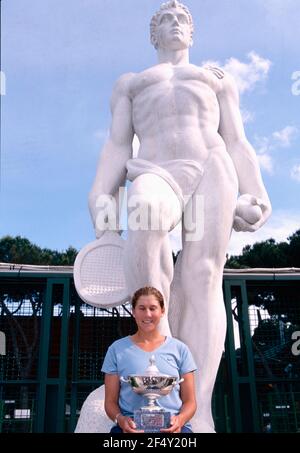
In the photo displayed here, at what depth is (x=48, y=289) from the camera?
6.75 metres

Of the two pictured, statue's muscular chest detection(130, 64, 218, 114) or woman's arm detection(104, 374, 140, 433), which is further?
statue's muscular chest detection(130, 64, 218, 114)

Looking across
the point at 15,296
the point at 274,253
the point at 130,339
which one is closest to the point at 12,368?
Result: the point at 15,296

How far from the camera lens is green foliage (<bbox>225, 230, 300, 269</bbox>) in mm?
18016

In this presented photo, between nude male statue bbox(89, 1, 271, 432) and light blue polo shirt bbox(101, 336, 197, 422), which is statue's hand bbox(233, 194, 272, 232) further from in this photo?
light blue polo shirt bbox(101, 336, 197, 422)

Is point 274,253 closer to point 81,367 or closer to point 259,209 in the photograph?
point 81,367

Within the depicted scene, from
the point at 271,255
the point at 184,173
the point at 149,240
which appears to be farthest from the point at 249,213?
the point at 271,255

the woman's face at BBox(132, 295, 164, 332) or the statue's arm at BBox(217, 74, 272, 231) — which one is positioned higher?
the statue's arm at BBox(217, 74, 272, 231)

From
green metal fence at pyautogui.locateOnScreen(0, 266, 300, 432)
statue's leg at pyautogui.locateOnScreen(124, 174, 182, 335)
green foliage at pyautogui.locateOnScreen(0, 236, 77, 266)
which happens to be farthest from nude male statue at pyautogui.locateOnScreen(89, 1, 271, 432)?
green foliage at pyautogui.locateOnScreen(0, 236, 77, 266)

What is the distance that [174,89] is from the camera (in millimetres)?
4410

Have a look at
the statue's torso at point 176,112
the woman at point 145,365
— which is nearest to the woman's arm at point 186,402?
the woman at point 145,365

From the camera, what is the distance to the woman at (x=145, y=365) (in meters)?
2.25

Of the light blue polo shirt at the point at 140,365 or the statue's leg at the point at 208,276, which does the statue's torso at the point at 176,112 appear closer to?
the statue's leg at the point at 208,276

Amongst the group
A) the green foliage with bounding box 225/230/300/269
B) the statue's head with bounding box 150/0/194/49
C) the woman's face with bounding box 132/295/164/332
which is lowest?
the woman's face with bounding box 132/295/164/332

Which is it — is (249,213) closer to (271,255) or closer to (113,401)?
(113,401)
